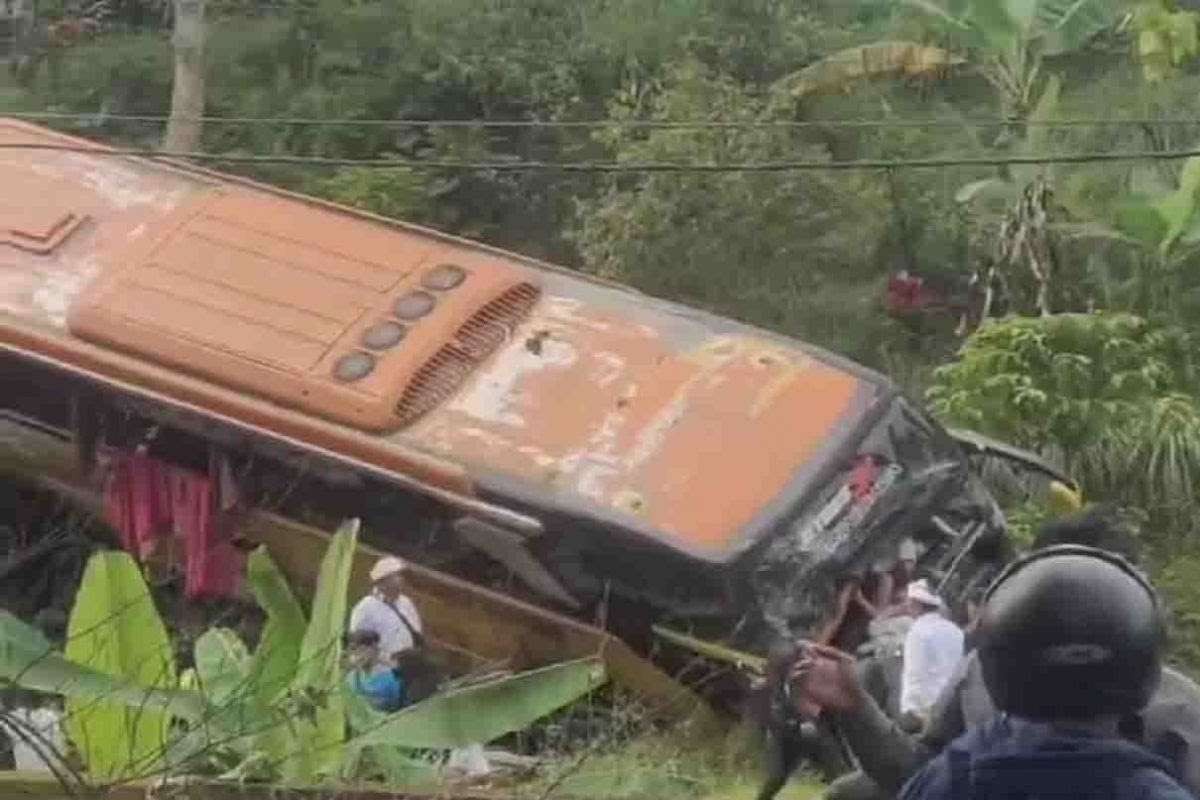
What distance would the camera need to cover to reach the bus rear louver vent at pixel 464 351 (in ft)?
35.6

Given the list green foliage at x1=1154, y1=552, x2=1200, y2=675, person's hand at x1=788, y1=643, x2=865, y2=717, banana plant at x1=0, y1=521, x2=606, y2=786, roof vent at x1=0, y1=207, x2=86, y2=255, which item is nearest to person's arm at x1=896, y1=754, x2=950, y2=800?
person's hand at x1=788, y1=643, x2=865, y2=717

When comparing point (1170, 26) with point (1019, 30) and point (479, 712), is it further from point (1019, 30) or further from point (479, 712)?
point (1019, 30)

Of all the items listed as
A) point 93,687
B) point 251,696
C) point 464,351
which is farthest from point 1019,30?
point 93,687

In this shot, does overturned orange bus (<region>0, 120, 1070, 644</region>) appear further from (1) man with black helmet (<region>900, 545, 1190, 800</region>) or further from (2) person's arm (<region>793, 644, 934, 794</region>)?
(1) man with black helmet (<region>900, 545, 1190, 800</region>)

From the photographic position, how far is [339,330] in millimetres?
11195

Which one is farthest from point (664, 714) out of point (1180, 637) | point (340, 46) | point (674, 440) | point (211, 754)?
point (340, 46)

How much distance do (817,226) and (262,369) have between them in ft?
19.7

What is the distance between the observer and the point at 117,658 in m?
6.50

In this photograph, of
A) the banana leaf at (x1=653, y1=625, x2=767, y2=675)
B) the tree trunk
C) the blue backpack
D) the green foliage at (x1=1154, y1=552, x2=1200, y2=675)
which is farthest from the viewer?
the tree trunk

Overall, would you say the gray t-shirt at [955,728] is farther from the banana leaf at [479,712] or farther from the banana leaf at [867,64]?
the banana leaf at [867,64]

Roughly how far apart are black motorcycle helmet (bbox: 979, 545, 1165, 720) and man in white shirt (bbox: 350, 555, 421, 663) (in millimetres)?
7657

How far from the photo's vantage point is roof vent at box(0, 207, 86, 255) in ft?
38.4

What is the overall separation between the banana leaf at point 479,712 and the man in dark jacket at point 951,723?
2136 millimetres

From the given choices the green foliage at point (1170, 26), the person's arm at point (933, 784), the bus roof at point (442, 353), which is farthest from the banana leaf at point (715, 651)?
the person's arm at point (933, 784)
